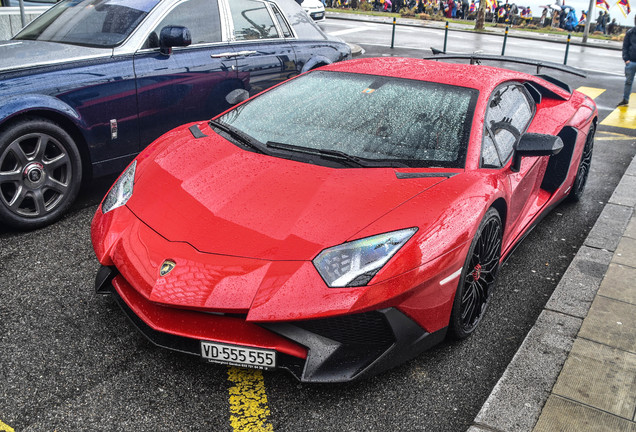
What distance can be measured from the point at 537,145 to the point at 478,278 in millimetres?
858

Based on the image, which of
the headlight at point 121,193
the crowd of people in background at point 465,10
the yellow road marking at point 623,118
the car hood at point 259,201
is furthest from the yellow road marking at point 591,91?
the crowd of people in background at point 465,10

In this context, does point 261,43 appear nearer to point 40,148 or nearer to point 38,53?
point 38,53

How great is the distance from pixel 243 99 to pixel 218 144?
2.74 feet

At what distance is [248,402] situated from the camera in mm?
2777

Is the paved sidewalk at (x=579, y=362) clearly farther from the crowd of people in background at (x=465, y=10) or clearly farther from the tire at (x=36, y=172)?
the crowd of people in background at (x=465, y=10)

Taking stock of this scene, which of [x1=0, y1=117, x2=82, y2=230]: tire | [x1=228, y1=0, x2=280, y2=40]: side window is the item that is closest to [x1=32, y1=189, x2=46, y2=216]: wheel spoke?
[x1=0, y1=117, x2=82, y2=230]: tire

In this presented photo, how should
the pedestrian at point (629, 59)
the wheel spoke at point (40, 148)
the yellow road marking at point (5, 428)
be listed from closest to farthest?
1. the yellow road marking at point (5, 428)
2. the wheel spoke at point (40, 148)
3. the pedestrian at point (629, 59)

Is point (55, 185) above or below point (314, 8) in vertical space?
below

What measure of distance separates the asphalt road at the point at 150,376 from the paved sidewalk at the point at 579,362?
119 millimetres

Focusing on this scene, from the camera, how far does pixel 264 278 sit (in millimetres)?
2629

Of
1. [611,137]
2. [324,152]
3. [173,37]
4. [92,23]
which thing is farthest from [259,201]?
[611,137]

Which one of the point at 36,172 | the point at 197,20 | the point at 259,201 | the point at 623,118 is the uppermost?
the point at 197,20

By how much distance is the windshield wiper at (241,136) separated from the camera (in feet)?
11.7

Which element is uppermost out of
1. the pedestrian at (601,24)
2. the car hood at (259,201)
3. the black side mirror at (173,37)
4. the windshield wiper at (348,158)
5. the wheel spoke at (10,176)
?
the black side mirror at (173,37)
